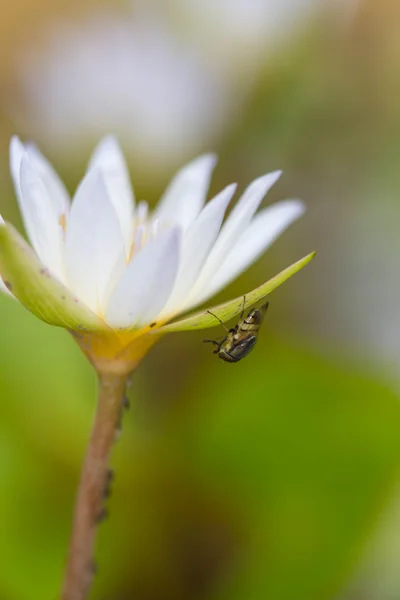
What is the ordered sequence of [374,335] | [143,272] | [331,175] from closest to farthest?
1. [143,272]
2. [374,335]
3. [331,175]

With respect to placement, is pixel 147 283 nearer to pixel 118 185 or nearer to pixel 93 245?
pixel 93 245

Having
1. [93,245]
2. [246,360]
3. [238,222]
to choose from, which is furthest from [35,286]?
[246,360]

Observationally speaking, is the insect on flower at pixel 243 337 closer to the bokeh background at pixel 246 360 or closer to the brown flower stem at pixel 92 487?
the brown flower stem at pixel 92 487

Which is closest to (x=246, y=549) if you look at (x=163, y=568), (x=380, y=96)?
(x=163, y=568)

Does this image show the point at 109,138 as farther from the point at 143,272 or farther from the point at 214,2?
the point at 214,2

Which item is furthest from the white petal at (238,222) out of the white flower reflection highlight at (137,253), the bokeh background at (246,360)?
the bokeh background at (246,360)

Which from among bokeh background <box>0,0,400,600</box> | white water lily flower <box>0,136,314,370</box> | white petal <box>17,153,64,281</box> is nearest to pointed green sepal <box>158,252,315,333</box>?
white water lily flower <box>0,136,314,370</box>
